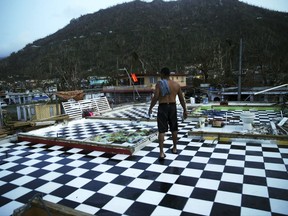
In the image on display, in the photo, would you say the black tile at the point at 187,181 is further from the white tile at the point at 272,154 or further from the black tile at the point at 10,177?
the black tile at the point at 10,177

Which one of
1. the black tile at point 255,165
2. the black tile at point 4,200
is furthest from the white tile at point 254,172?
the black tile at point 4,200

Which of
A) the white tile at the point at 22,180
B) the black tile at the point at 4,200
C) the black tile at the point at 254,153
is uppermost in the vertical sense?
the black tile at the point at 254,153

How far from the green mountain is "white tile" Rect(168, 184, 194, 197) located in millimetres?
18174

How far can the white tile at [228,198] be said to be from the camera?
2457mm

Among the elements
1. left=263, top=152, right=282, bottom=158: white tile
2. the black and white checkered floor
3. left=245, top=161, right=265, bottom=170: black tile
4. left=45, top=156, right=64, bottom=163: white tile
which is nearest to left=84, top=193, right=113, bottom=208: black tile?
the black and white checkered floor

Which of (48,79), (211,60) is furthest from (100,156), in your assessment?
(211,60)

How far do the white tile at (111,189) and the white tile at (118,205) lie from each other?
0.51 feet

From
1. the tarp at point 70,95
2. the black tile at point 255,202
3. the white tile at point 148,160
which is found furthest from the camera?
the tarp at point 70,95

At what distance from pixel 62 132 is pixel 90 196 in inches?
162

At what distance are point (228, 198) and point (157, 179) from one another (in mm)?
1034

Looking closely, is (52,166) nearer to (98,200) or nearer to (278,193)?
(98,200)

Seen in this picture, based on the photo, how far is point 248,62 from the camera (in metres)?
35.5

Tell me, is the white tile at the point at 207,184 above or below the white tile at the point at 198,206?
below

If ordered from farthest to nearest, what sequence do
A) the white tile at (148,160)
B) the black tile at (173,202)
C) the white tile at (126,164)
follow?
the white tile at (148,160)
the white tile at (126,164)
the black tile at (173,202)
